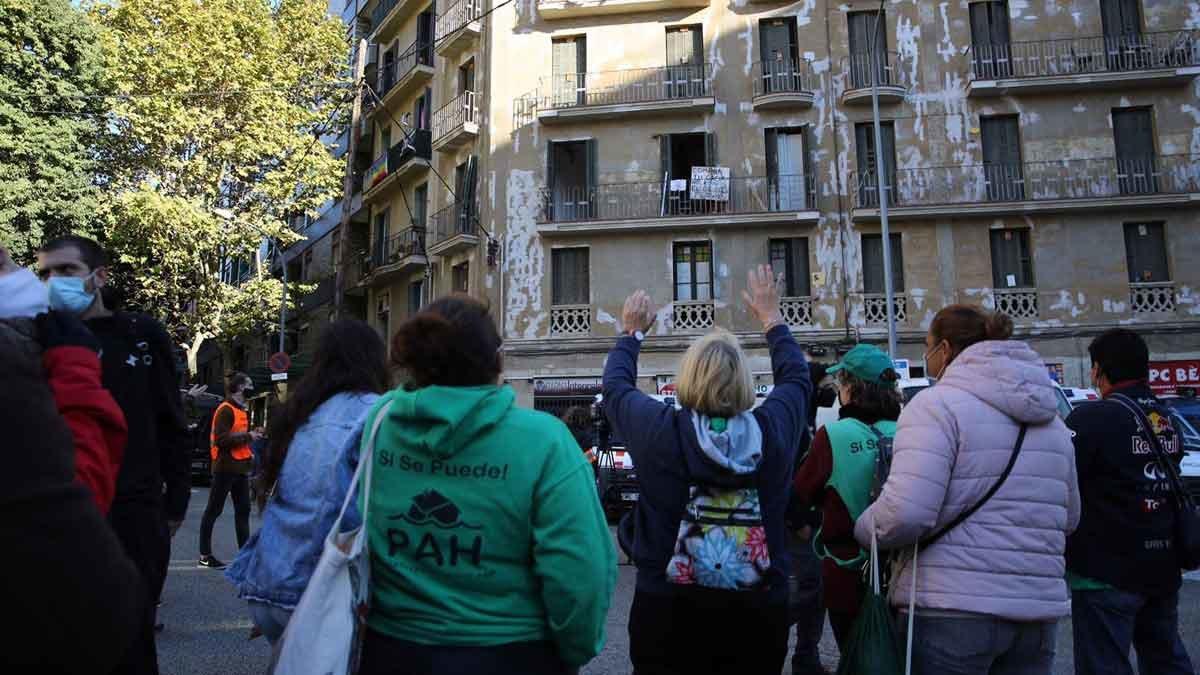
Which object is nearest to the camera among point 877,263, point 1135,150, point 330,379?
point 330,379

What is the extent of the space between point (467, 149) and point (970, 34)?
49.6 ft

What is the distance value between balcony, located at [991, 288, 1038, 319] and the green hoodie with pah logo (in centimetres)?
2302

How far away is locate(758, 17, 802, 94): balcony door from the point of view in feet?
78.0

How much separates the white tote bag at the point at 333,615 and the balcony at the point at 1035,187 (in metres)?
22.0

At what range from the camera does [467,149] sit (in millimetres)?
26125

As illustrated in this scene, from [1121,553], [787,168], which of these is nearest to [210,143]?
[787,168]

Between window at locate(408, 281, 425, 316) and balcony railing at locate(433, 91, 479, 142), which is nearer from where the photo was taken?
balcony railing at locate(433, 91, 479, 142)

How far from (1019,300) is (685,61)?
37.8ft

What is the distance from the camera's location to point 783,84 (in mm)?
23797

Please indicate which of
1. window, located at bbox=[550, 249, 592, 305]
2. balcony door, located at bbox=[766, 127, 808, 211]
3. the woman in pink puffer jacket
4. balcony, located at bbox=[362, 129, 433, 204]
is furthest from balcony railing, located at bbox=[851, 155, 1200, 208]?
the woman in pink puffer jacket

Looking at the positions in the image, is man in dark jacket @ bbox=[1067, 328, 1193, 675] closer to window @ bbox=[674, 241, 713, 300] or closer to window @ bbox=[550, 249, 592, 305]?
window @ bbox=[674, 241, 713, 300]

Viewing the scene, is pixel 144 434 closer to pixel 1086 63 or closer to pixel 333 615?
pixel 333 615

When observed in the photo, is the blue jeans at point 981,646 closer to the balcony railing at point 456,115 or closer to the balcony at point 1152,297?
the balcony at point 1152,297

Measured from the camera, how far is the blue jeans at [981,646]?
2770mm
